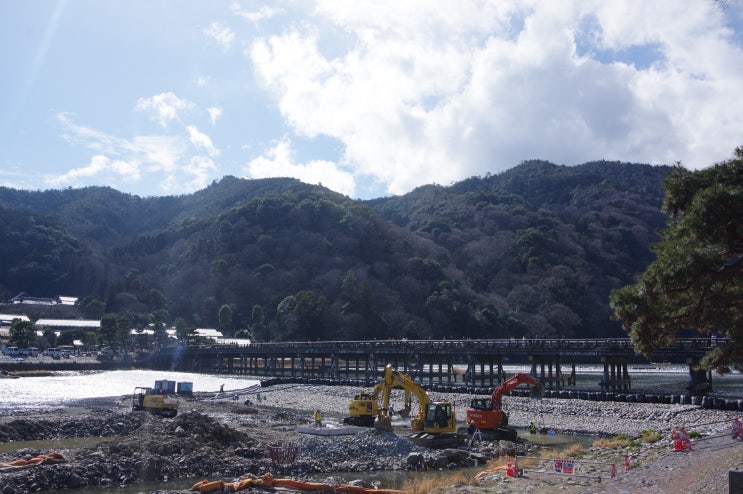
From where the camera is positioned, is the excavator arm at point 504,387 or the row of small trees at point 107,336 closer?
the excavator arm at point 504,387

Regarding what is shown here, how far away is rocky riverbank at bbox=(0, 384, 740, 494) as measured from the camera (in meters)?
17.7

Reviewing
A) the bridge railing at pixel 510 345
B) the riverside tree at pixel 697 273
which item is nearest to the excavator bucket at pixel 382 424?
the bridge railing at pixel 510 345

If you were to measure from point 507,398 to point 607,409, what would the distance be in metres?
6.55

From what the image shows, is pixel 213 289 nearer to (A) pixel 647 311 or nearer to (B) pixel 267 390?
(B) pixel 267 390

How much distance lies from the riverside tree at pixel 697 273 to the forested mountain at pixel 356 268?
7355cm

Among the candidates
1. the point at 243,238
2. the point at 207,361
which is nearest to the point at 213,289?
the point at 243,238

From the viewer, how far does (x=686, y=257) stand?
11.9 metres

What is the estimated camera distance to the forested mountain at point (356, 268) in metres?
92.6

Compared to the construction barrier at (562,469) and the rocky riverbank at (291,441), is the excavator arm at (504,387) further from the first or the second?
the construction barrier at (562,469)

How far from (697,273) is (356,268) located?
97998 mm

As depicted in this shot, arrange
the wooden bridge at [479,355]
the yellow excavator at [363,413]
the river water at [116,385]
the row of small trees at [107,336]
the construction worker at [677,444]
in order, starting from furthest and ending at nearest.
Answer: the row of small trees at [107,336]
the river water at [116,385]
the wooden bridge at [479,355]
the yellow excavator at [363,413]
the construction worker at [677,444]

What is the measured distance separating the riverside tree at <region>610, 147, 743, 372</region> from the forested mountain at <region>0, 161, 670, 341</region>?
73.6 meters

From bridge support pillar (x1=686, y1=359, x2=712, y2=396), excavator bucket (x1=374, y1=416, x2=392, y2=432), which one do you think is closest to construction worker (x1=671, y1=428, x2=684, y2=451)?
excavator bucket (x1=374, y1=416, x2=392, y2=432)

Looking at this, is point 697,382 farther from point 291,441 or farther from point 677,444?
point 291,441
